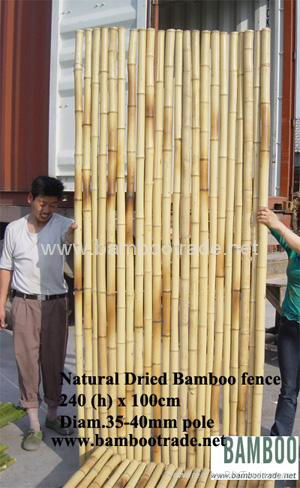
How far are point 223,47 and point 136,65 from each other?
40 centimetres

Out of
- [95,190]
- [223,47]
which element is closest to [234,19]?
[223,47]

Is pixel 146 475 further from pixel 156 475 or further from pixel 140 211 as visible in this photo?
pixel 140 211

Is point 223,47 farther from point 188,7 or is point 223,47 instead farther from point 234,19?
point 188,7

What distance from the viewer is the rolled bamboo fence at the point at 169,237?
2.38 m

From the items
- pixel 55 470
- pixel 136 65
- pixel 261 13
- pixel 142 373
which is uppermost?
pixel 261 13

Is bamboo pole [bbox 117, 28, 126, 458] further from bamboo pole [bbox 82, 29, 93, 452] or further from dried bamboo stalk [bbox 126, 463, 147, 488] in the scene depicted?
dried bamboo stalk [bbox 126, 463, 147, 488]

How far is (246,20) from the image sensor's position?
4.85m

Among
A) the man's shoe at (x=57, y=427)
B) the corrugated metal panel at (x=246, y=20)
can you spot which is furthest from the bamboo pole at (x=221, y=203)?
the corrugated metal panel at (x=246, y=20)

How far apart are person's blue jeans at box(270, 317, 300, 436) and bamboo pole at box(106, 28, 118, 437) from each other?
867 mm

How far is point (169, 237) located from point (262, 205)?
43cm

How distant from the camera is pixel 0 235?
5.44 meters

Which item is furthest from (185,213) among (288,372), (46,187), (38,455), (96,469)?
(38,455)

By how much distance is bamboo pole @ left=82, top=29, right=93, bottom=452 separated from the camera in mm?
2502

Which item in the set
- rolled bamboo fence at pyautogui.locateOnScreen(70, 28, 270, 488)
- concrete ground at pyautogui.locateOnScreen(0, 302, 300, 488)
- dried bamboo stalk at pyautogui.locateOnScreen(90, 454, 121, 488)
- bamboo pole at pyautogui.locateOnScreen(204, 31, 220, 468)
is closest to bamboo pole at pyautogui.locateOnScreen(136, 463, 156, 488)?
rolled bamboo fence at pyautogui.locateOnScreen(70, 28, 270, 488)
